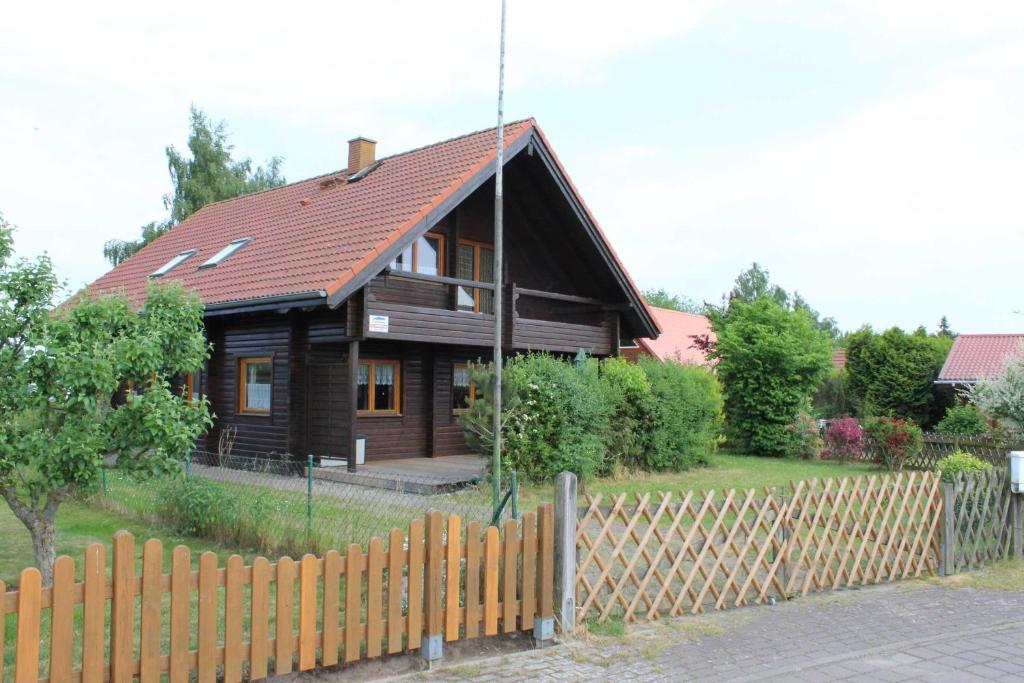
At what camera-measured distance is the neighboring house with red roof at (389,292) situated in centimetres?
1519

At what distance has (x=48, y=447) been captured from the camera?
22.2ft

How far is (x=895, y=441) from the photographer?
62.8 feet

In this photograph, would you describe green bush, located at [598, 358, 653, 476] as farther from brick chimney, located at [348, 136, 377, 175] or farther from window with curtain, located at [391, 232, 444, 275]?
brick chimney, located at [348, 136, 377, 175]

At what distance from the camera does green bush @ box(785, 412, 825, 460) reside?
22453 mm

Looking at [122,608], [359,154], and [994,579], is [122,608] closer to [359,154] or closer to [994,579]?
[994,579]

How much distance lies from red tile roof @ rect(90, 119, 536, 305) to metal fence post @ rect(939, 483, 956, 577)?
8.93m

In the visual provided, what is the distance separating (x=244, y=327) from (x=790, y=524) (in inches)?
480

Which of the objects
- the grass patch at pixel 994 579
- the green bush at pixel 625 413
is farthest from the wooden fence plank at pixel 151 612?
the green bush at pixel 625 413

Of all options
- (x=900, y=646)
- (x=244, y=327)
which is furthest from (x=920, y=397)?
(x=900, y=646)

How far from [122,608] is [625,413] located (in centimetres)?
1223

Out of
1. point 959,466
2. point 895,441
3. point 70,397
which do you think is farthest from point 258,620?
point 895,441

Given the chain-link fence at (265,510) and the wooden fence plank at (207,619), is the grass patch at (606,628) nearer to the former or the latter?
the chain-link fence at (265,510)

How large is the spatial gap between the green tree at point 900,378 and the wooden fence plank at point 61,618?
94.5ft

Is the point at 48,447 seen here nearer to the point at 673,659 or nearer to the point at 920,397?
the point at 673,659
